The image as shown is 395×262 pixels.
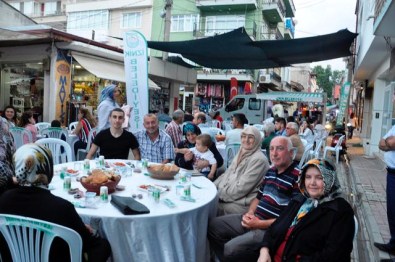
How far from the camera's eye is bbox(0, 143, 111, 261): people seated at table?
5.88 ft

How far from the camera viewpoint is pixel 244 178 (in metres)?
3.30

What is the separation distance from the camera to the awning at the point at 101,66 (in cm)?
1070

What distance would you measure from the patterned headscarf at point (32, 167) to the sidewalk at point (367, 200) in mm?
3295

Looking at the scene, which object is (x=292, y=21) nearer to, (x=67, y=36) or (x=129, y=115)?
(x=67, y=36)

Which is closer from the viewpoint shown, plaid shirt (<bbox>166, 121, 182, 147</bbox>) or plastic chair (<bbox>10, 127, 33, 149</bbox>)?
plastic chair (<bbox>10, 127, 33, 149</bbox>)

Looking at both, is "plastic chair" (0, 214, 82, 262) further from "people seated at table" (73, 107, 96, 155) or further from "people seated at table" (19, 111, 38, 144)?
"people seated at table" (73, 107, 96, 155)

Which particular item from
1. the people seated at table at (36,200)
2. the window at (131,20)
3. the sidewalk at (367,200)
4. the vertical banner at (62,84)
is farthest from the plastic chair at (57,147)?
the window at (131,20)

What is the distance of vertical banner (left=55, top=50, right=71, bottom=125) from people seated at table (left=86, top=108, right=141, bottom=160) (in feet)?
21.8

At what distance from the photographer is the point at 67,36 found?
32.3ft

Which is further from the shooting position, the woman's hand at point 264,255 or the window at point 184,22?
the window at point 184,22

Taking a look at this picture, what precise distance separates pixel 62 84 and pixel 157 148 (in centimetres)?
697

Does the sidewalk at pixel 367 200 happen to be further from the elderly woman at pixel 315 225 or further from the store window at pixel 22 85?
the store window at pixel 22 85

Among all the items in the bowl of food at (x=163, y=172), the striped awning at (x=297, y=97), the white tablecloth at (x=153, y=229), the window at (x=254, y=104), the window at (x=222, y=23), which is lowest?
the white tablecloth at (x=153, y=229)

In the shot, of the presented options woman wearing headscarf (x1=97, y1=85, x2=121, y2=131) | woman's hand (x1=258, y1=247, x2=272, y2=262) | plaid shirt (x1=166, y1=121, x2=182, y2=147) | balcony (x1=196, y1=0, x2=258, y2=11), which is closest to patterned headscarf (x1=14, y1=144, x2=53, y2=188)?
woman's hand (x1=258, y1=247, x2=272, y2=262)
